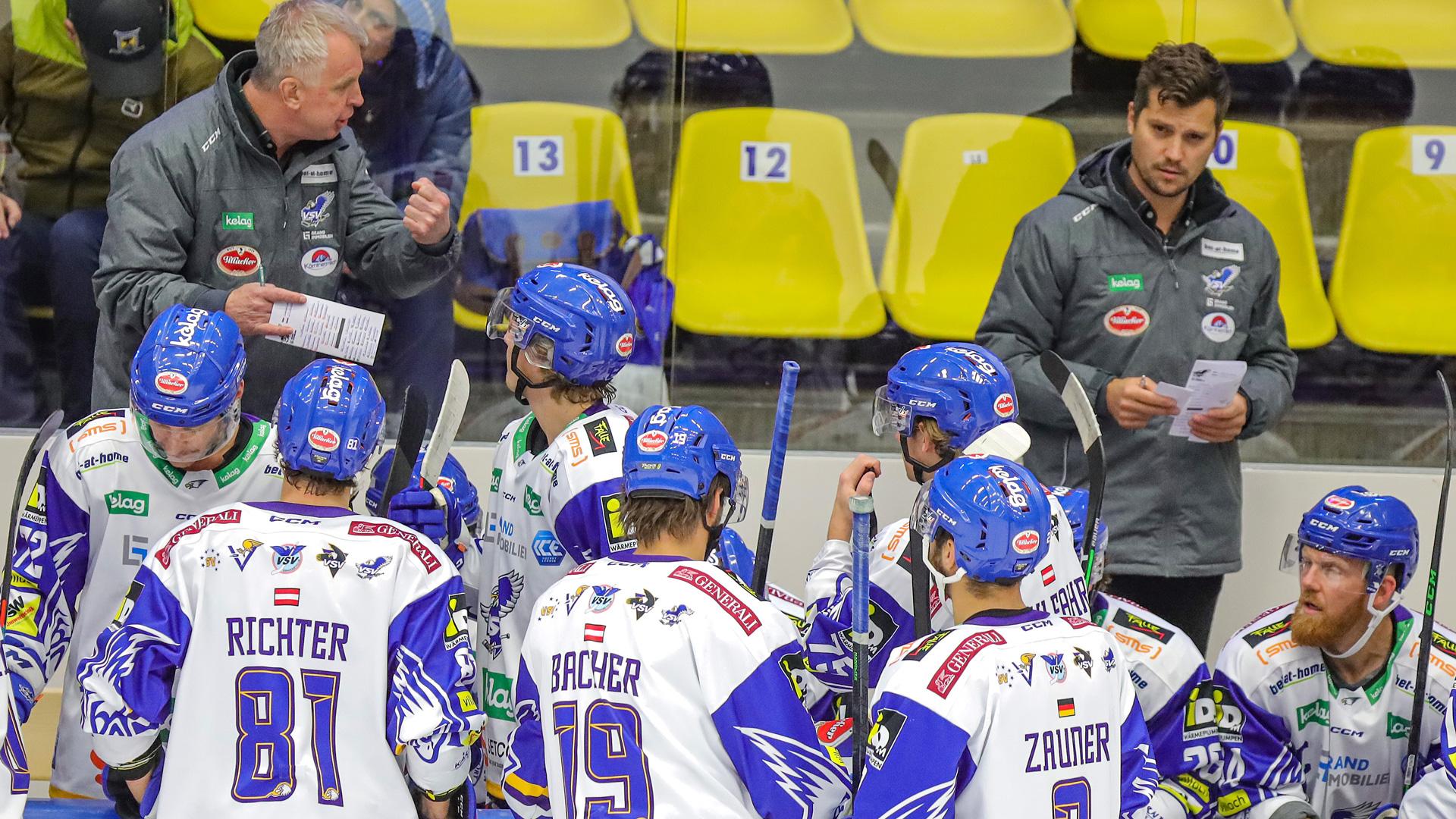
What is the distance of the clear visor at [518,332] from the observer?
3252 millimetres

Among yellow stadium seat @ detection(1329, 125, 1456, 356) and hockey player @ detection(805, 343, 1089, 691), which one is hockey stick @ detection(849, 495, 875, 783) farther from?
yellow stadium seat @ detection(1329, 125, 1456, 356)

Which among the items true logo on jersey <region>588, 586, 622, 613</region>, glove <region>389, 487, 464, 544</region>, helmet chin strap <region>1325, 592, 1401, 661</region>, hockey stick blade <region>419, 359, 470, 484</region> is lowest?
helmet chin strap <region>1325, 592, 1401, 661</region>

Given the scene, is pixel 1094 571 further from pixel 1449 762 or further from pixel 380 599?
pixel 380 599

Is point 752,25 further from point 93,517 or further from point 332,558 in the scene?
point 332,558

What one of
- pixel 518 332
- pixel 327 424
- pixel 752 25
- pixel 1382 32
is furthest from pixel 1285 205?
pixel 327 424

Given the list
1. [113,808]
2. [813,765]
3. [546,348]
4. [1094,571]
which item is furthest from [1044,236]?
[113,808]

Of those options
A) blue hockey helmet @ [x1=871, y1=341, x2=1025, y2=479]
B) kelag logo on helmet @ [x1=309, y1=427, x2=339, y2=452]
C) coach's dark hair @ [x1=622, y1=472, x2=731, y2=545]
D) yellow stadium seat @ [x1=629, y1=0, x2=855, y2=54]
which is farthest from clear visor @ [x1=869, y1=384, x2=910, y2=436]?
yellow stadium seat @ [x1=629, y1=0, x2=855, y2=54]

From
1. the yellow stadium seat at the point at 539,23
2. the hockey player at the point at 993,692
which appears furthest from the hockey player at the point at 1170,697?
the yellow stadium seat at the point at 539,23

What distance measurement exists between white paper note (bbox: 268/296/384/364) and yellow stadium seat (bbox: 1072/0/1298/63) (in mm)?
2768

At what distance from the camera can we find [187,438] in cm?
309

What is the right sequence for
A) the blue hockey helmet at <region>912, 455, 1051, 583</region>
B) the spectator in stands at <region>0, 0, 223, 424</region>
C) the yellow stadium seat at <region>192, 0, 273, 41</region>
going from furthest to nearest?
the yellow stadium seat at <region>192, 0, 273, 41</region> → the spectator in stands at <region>0, 0, 223, 424</region> → the blue hockey helmet at <region>912, 455, 1051, 583</region>

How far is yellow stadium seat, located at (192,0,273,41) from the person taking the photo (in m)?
5.16

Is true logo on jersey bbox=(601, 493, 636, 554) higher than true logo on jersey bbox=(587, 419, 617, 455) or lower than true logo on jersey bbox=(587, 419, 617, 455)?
lower

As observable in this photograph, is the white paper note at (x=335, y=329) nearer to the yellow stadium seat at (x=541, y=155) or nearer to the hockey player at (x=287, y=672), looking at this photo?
the hockey player at (x=287, y=672)
